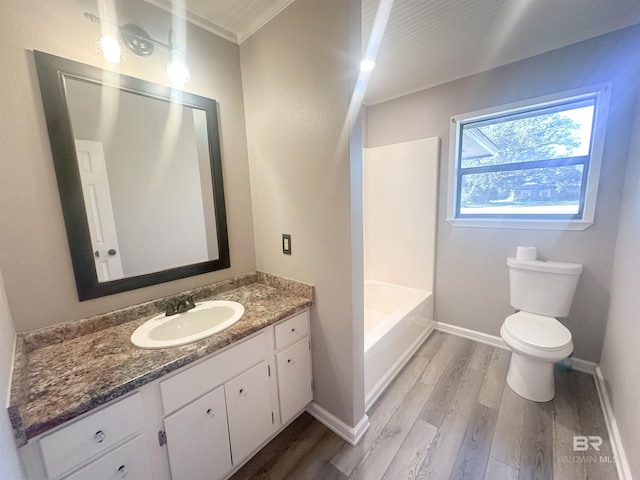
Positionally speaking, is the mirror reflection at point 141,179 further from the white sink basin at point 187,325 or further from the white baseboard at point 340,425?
the white baseboard at point 340,425

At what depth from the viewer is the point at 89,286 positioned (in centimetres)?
120

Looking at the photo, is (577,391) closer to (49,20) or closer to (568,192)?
(568,192)

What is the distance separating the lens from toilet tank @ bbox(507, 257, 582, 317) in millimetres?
1872

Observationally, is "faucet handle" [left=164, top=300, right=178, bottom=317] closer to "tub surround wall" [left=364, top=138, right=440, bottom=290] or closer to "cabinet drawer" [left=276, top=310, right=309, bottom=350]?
"cabinet drawer" [left=276, top=310, right=309, bottom=350]

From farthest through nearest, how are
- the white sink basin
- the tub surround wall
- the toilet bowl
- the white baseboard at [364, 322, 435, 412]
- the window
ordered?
the tub surround wall → the window → the white baseboard at [364, 322, 435, 412] → the toilet bowl → the white sink basin

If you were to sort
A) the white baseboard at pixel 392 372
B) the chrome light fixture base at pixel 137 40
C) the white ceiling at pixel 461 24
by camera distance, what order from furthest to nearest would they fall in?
the white baseboard at pixel 392 372 < the white ceiling at pixel 461 24 < the chrome light fixture base at pixel 137 40

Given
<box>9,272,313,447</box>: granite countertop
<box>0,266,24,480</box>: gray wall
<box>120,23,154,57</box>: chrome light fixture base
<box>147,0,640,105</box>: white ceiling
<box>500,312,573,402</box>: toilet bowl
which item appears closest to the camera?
<box>0,266,24,480</box>: gray wall

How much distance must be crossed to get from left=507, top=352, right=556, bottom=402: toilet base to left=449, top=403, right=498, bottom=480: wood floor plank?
31 cm

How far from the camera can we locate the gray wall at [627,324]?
1249 millimetres

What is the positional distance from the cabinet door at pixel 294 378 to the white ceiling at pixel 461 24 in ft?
6.35

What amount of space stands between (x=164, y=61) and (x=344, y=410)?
2.23m

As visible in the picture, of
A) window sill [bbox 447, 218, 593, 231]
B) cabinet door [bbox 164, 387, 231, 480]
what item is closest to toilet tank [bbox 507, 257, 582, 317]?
window sill [bbox 447, 218, 593, 231]

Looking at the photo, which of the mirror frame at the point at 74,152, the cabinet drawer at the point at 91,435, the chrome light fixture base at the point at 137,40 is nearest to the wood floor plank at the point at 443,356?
the cabinet drawer at the point at 91,435

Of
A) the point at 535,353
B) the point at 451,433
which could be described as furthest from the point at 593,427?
the point at 451,433
